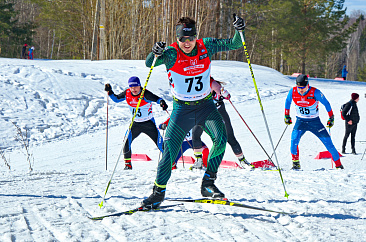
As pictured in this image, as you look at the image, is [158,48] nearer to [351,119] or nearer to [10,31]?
[351,119]

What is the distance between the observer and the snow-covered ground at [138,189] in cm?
308

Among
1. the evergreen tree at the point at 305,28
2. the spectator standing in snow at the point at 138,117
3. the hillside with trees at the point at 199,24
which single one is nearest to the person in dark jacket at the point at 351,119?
the spectator standing in snow at the point at 138,117

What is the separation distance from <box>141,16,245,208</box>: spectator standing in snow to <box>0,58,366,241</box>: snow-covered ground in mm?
406

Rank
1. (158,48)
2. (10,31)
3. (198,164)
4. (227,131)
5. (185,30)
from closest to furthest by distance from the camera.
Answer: (158,48) < (185,30) < (198,164) < (227,131) < (10,31)

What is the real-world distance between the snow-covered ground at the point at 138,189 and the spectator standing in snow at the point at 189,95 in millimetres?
406

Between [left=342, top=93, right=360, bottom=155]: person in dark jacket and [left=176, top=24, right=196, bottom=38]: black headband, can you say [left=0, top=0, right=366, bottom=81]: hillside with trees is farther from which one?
[left=176, top=24, right=196, bottom=38]: black headband

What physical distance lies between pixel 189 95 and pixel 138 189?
165 centimetres

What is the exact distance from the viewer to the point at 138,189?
4.72 m

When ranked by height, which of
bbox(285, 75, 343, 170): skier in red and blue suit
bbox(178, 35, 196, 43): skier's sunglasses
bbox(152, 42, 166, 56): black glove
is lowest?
bbox(285, 75, 343, 170): skier in red and blue suit

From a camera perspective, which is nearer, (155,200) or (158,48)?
(158,48)

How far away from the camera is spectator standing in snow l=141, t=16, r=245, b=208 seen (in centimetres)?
361

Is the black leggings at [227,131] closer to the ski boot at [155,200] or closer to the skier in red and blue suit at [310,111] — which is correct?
the skier in red and blue suit at [310,111]

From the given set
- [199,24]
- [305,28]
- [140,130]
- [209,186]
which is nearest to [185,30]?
[209,186]

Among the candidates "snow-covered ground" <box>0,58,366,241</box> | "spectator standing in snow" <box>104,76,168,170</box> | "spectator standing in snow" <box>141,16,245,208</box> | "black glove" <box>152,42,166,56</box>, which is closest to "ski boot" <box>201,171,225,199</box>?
"spectator standing in snow" <box>141,16,245,208</box>
